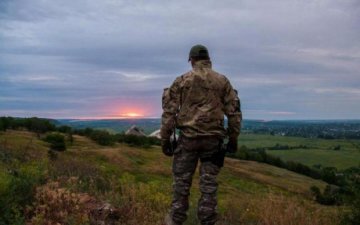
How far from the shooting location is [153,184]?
9656mm

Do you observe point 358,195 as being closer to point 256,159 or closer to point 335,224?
point 335,224

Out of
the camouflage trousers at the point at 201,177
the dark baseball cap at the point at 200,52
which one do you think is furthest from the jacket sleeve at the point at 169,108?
the dark baseball cap at the point at 200,52

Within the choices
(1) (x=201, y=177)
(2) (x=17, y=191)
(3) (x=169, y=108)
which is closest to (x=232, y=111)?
(3) (x=169, y=108)

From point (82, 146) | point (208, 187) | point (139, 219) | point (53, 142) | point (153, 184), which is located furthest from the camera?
point (82, 146)

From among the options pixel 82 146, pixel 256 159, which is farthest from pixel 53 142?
pixel 256 159

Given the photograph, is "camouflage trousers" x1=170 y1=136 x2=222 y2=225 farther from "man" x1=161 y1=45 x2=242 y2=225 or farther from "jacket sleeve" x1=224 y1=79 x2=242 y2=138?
"jacket sleeve" x1=224 y1=79 x2=242 y2=138

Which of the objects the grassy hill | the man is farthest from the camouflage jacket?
the grassy hill

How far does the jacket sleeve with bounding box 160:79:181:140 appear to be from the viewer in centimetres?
742

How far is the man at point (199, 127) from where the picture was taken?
7469 mm

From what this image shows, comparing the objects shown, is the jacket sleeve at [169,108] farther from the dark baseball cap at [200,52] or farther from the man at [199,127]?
the dark baseball cap at [200,52]

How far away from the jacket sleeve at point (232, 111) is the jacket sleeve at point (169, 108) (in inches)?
29.6

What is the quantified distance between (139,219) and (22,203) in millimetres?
1889

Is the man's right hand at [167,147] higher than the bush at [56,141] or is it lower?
higher

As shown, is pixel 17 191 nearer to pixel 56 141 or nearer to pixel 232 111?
pixel 232 111
